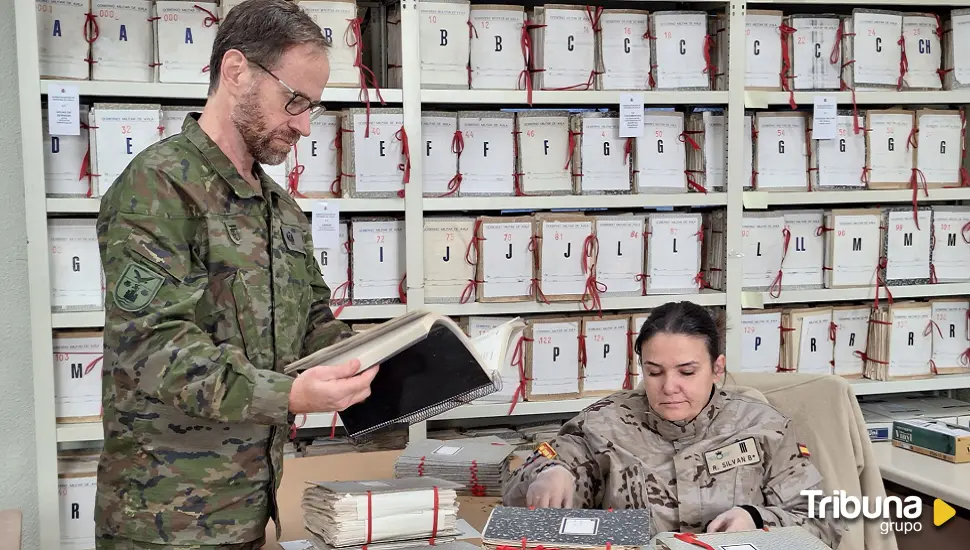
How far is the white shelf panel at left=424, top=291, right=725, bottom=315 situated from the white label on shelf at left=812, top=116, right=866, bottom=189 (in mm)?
623

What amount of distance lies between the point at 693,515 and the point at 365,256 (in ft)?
4.93

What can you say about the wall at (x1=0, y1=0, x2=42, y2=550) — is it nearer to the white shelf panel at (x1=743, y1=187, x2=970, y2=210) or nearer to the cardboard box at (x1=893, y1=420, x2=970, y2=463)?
the white shelf panel at (x1=743, y1=187, x2=970, y2=210)

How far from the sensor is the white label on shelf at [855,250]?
339 cm

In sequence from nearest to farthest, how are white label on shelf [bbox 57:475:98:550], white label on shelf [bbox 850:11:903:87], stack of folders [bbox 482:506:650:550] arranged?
1. stack of folders [bbox 482:506:650:550]
2. white label on shelf [bbox 57:475:98:550]
3. white label on shelf [bbox 850:11:903:87]

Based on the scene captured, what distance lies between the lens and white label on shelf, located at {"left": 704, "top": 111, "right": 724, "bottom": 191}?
3.27 m

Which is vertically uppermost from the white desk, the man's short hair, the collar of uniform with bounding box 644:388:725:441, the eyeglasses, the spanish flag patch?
the man's short hair

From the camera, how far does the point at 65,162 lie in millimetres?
2812

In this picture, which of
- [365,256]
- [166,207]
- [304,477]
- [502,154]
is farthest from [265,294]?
[502,154]

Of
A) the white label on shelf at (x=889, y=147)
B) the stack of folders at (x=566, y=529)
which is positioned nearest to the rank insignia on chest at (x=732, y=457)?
the stack of folders at (x=566, y=529)

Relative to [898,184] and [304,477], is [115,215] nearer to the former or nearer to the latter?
[304,477]

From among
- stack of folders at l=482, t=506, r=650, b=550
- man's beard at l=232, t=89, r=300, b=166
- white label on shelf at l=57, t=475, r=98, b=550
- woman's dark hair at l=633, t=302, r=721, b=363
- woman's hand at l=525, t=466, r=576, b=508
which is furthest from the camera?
white label on shelf at l=57, t=475, r=98, b=550

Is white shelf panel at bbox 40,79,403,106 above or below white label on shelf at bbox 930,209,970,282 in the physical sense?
above

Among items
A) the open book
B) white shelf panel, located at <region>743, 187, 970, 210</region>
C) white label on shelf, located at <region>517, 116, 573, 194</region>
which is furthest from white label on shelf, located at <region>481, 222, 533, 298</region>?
the open book

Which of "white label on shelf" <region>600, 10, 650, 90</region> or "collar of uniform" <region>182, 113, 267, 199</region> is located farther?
"white label on shelf" <region>600, 10, 650, 90</region>
